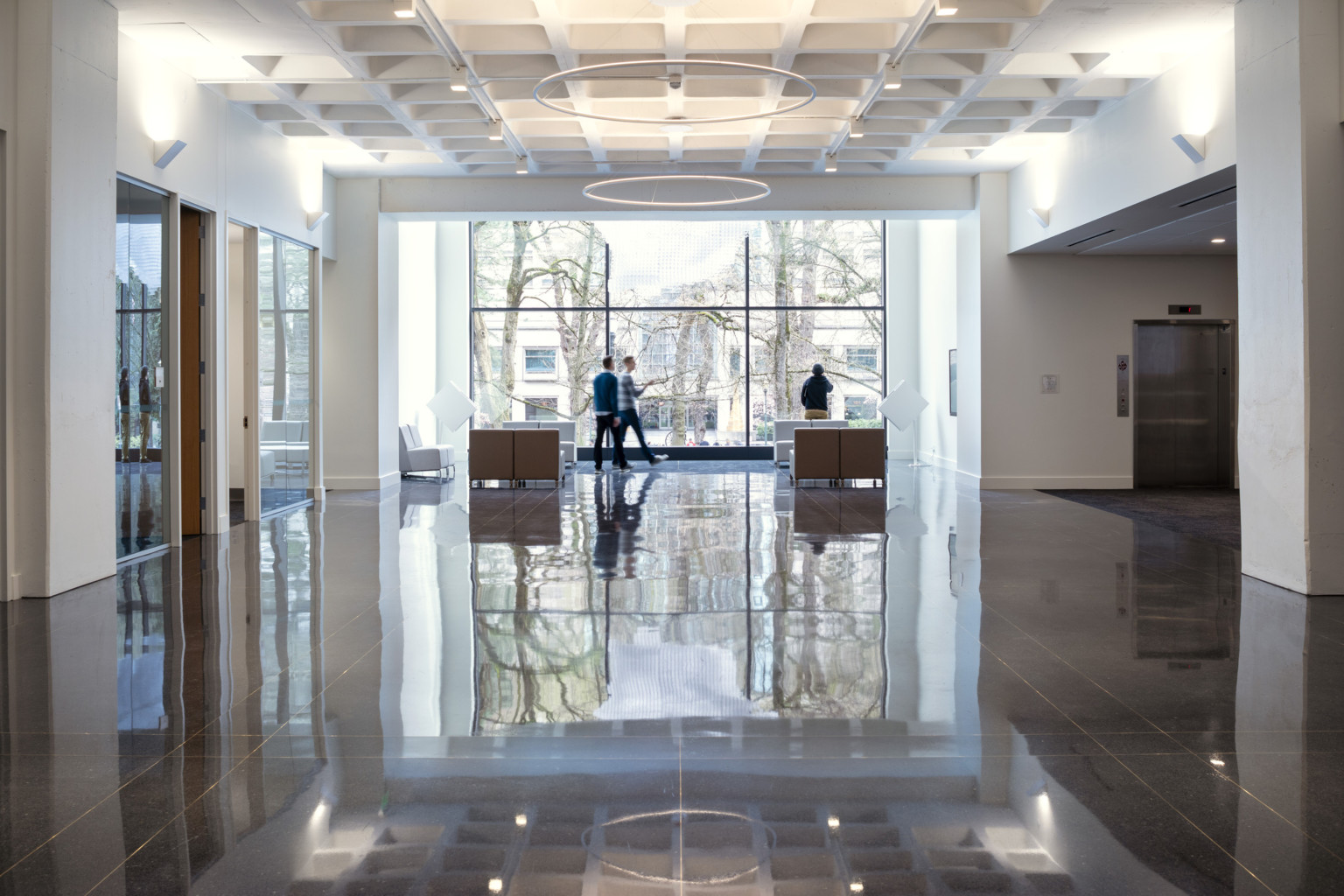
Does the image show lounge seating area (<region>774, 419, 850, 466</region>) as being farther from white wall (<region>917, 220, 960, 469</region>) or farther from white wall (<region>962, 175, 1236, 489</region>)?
white wall (<region>962, 175, 1236, 489</region>)

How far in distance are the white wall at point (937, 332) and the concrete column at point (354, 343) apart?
27.9 ft

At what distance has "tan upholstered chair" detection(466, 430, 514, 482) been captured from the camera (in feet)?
50.8

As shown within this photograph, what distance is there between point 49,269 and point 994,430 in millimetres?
11485

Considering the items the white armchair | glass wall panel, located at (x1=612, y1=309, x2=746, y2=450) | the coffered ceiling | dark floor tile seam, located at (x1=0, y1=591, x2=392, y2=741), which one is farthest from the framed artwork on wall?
dark floor tile seam, located at (x1=0, y1=591, x2=392, y2=741)

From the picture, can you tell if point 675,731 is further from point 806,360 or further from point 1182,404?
point 806,360

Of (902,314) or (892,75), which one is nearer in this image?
(892,75)

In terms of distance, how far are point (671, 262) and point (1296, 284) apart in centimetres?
1522

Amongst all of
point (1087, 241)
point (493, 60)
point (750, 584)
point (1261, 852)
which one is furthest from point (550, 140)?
point (1261, 852)

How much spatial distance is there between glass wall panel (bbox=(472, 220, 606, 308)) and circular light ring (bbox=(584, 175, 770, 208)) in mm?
6569

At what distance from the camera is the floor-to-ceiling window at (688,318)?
21.5 metres

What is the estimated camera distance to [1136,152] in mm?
10914

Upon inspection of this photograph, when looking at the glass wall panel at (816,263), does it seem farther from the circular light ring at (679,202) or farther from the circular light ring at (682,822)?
the circular light ring at (682,822)

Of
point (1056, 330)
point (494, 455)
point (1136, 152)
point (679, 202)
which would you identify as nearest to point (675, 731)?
point (1136, 152)

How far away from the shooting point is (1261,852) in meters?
3.09
